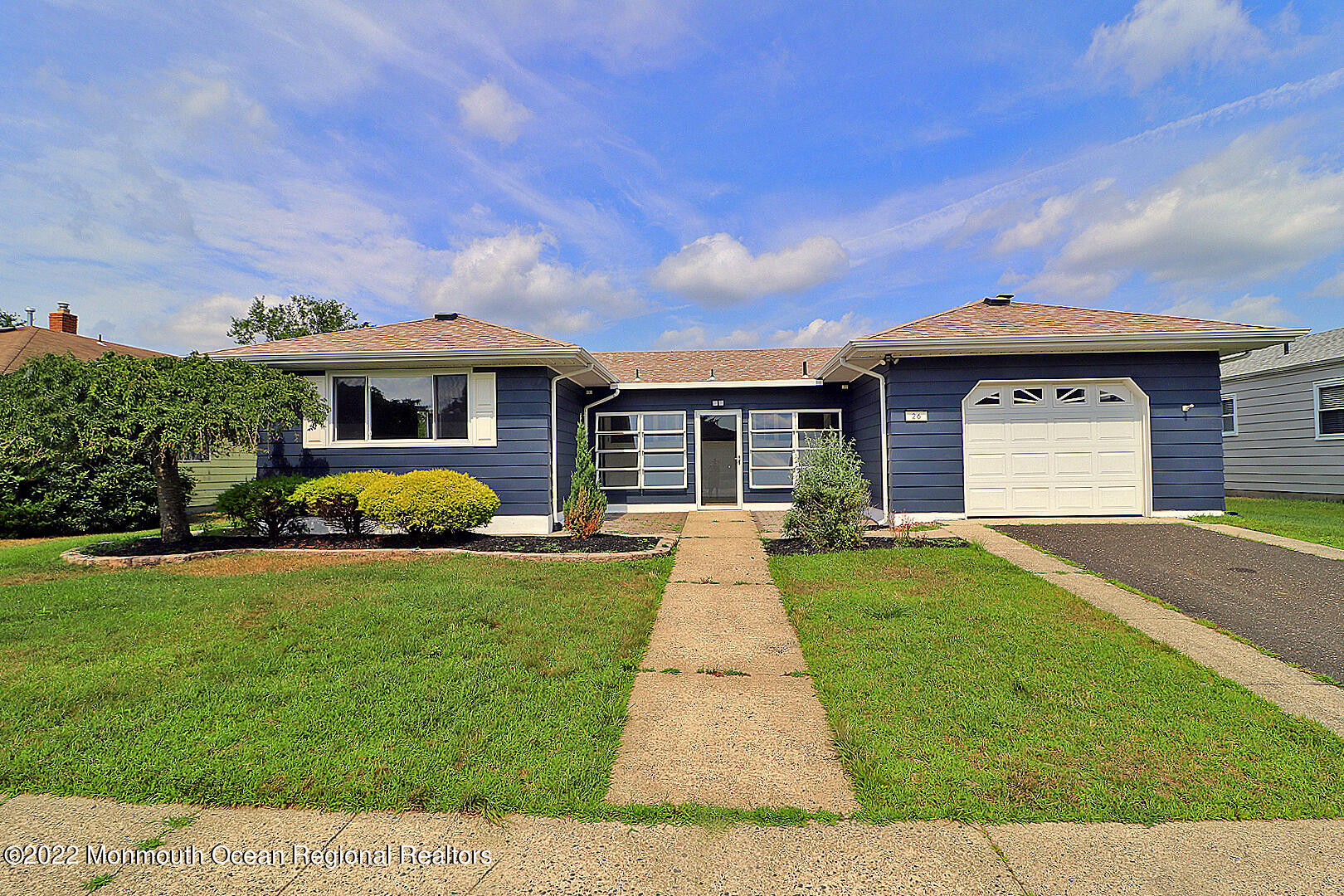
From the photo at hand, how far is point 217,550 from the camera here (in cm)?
762

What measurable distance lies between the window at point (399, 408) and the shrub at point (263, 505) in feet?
4.26

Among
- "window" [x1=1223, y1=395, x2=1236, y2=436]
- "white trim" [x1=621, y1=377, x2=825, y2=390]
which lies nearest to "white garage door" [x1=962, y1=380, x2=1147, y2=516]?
"white trim" [x1=621, y1=377, x2=825, y2=390]

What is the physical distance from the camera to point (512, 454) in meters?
9.45

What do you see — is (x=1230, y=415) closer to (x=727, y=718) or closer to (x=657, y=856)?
(x=727, y=718)

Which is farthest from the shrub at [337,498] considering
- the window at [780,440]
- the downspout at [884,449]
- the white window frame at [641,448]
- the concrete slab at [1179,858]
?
the concrete slab at [1179,858]

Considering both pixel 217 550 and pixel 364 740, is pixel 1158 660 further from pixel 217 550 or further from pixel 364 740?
pixel 217 550

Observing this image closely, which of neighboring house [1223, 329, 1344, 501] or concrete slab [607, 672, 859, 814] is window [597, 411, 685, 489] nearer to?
concrete slab [607, 672, 859, 814]

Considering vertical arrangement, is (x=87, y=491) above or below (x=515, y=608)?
above

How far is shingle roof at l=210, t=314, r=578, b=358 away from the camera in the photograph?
9133 millimetres

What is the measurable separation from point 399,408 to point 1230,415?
19715 mm

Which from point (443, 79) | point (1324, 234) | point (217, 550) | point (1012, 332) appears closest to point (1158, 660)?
point (1012, 332)

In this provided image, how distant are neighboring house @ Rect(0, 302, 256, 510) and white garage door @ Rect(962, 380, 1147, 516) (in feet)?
45.8

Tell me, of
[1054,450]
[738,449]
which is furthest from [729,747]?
[738,449]

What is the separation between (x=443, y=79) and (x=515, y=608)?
869 cm
